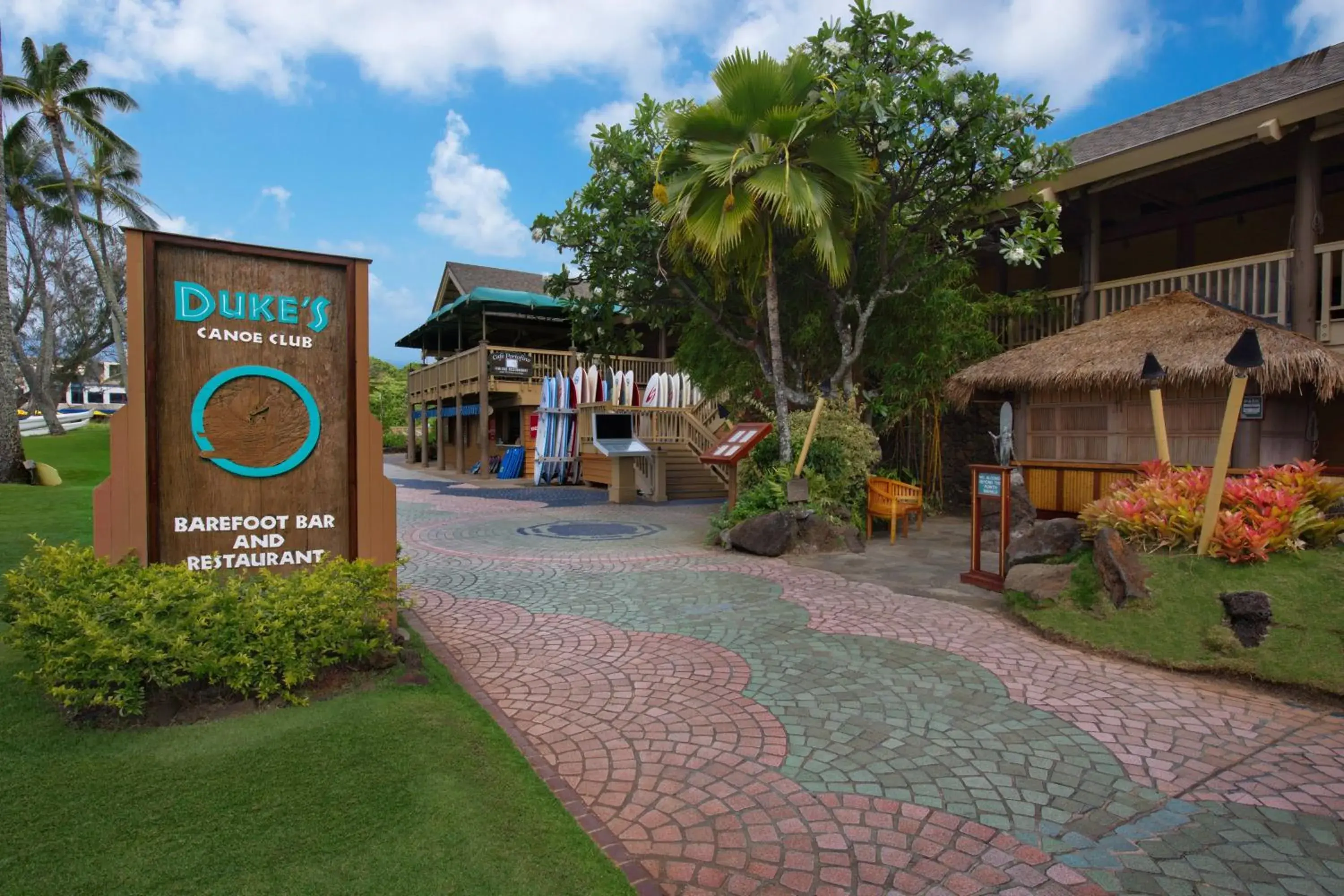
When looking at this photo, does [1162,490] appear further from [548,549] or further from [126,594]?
[126,594]

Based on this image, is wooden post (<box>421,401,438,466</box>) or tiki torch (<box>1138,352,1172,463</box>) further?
wooden post (<box>421,401,438,466</box>)

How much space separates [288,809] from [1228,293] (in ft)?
41.7

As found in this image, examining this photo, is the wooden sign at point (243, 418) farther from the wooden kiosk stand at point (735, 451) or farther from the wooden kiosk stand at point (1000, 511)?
the wooden kiosk stand at point (735, 451)

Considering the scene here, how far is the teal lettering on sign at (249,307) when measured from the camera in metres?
4.09

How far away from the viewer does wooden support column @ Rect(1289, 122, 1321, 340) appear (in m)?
9.24

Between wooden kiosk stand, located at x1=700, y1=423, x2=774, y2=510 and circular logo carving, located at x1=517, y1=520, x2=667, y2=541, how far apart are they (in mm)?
1527

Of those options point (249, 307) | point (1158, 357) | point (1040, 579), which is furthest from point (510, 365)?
point (1040, 579)

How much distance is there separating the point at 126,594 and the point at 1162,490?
722 cm

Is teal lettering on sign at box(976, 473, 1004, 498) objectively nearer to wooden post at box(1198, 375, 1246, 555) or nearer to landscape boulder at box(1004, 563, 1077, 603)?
landscape boulder at box(1004, 563, 1077, 603)

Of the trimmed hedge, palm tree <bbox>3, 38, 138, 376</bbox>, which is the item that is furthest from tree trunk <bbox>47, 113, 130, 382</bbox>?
the trimmed hedge

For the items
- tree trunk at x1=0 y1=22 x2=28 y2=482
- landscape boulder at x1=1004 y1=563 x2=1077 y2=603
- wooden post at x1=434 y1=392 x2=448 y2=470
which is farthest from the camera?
wooden post at x1=434 y1=392 x2=448 y2=470

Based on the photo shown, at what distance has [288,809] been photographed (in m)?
2.72

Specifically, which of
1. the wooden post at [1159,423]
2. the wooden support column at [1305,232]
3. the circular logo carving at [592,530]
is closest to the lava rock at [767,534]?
the circular logo carving at [592,530]

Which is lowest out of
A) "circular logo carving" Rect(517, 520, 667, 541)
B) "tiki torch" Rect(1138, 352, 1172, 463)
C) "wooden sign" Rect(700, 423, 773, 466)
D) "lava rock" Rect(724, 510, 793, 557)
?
"circular logo carving" Rect(517, 520, 667, 541)
